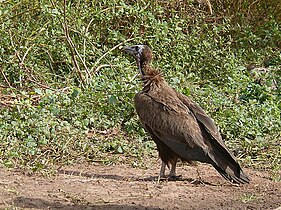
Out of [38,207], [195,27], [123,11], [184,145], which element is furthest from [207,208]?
[195,27]

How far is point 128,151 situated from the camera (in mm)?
8008

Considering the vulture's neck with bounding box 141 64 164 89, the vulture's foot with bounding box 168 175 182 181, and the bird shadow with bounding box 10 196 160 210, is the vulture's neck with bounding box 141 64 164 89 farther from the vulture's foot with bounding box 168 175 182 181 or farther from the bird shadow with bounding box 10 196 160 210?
the bird shadow with bounding box 10 196 160 210

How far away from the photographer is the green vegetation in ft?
26.0

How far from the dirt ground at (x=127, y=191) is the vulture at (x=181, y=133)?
220 mm

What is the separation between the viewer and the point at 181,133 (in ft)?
22.9

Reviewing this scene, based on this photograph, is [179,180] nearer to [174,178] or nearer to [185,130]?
[174,178]

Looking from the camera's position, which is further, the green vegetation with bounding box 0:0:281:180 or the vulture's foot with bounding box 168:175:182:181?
A: the green vegetation with bounding box 0:0:281:180

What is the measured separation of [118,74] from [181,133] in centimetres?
332

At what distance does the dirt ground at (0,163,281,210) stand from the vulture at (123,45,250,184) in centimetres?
22

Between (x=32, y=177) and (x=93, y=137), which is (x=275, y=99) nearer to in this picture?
(x=93, y=137)

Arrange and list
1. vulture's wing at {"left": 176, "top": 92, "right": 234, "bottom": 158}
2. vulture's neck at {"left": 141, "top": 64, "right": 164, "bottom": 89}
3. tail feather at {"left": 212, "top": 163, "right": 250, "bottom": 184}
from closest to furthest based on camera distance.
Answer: tail feather at {"left": 212, "top": 163, "right": 250, "bottom": 184} < vulture's wing at {"left": 176, "top": 92, "right": 234, "bottom": 158} < vulture's neck at {"left": 141, "top": 64, "right": 164, "bottom": 89}

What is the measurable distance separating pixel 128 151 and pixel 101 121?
Result: 2.41 ft

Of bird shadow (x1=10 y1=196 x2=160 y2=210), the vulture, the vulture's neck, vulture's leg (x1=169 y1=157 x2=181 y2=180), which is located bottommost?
→ vulture's leg (x1=169 y1=157 x2=181 y2=180)

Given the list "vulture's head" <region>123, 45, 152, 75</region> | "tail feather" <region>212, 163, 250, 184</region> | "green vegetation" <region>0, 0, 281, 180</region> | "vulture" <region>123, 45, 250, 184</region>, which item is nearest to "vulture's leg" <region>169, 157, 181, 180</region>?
"vulture" <region>123, 45, 250, 184</region>
